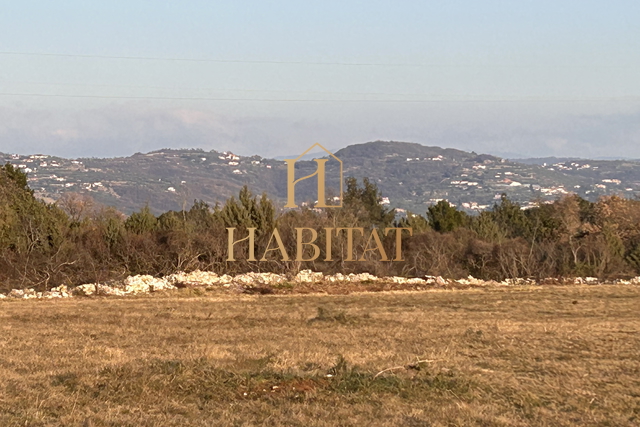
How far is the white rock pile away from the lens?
23.0m

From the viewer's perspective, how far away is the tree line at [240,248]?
2770 cm

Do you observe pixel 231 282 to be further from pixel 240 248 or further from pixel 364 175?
pixel 364 175

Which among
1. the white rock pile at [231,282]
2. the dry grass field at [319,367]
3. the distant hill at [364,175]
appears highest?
the distant hill at [364,175]

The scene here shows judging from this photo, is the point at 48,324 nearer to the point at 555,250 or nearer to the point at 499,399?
the point at 499,399

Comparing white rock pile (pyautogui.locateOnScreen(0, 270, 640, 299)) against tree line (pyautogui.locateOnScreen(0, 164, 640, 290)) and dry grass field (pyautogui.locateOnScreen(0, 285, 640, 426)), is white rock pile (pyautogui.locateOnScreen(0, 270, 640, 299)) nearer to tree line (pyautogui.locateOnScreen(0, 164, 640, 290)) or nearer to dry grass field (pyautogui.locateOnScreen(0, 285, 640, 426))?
tree line (pyautogui.locateOnScreen(0, 164, 640, 290))

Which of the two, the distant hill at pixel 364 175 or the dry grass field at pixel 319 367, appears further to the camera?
the distant hill at pixel 364 175

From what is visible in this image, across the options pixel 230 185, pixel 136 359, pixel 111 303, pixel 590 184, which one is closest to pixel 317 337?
pixel 136 359

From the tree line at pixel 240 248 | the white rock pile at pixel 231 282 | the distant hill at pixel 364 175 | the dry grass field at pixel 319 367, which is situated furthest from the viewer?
the distant hill at pixel 364 175

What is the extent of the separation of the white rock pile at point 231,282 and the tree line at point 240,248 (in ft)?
3.53

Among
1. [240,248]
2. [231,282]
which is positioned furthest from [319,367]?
[240,248]

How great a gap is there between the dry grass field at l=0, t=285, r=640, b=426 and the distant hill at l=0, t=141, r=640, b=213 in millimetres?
63348

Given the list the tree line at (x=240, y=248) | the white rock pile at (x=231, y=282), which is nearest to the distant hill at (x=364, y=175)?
the tree line at (x=240, y=248)

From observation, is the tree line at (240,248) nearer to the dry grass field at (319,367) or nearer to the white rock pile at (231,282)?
the white rock pile at (231,282)

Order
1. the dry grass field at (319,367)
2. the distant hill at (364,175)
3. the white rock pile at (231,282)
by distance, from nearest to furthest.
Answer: the dry grass field at (319,367)
the white rock pile at (231,282)
the distant hill at (364,175)
